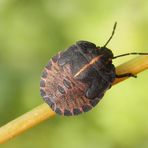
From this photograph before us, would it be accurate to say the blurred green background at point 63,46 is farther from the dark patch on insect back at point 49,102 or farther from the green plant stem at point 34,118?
the green plant stem at point 34,118

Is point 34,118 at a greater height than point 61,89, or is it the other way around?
point 34,118

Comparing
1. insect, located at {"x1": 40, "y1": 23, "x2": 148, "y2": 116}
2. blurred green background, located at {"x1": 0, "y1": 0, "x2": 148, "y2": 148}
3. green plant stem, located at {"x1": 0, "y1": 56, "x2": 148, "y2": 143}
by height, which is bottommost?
blurred green background, located at {"x1": 0, "y1": 0, "x2": 148, "y2": 148}

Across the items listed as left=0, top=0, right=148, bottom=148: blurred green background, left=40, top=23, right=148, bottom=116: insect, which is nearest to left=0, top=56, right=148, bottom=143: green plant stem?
left=40, top=23, right=148, bottom=116: insect

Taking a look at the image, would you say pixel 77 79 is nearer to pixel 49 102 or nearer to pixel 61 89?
pixel 61 89

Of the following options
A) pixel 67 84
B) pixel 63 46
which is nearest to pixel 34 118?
pixel 67 84

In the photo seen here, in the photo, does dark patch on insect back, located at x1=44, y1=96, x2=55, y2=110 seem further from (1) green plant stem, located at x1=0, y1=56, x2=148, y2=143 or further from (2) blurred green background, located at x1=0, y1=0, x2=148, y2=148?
(2) blurred green background, located at x1=0, y1=0, x2=148, y2=148

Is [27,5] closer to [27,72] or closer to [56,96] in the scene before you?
[27,72]
